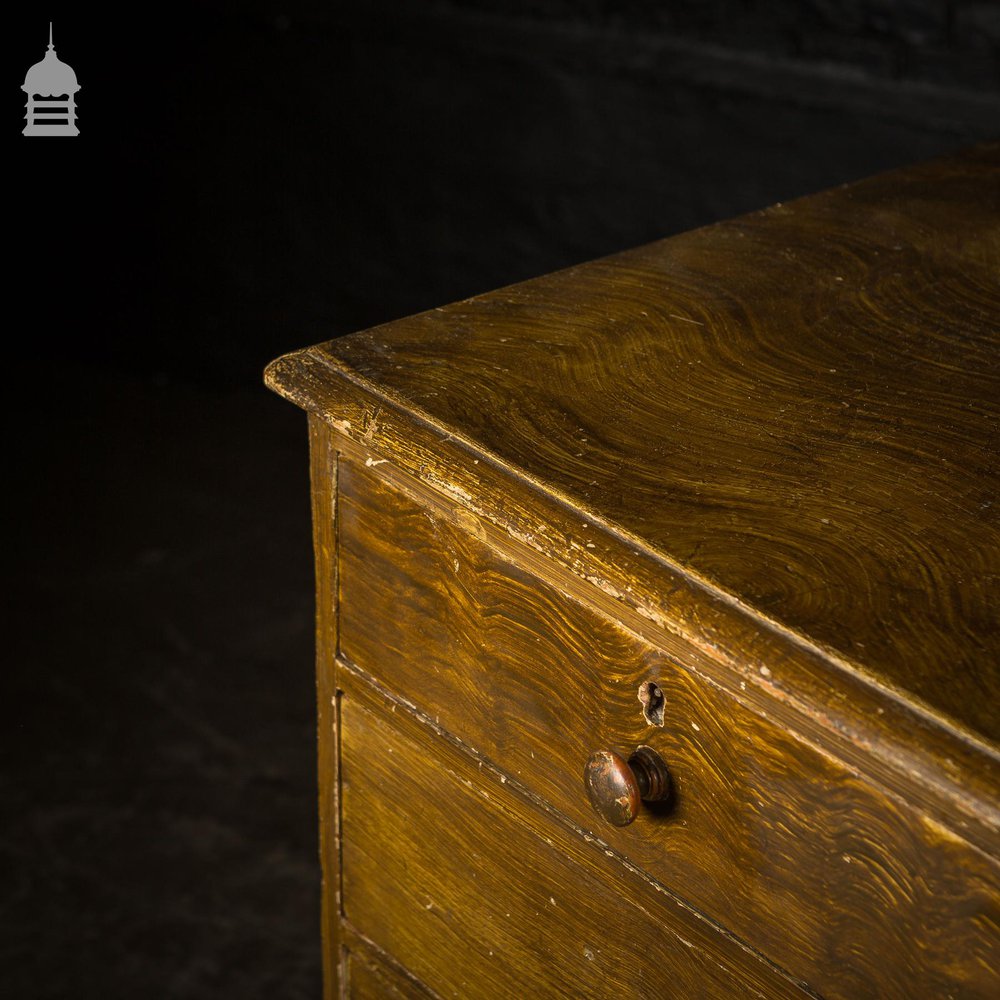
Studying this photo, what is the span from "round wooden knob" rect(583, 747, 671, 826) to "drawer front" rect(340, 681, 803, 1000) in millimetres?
65

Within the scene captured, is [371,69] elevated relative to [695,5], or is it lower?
lower

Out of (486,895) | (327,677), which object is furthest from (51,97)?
(486,895)

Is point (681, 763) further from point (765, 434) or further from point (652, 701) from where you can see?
point (765, 434)

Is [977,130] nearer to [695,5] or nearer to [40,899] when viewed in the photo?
[695,5]

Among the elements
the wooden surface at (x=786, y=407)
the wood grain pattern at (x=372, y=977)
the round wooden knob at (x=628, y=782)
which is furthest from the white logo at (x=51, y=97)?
the round wooden knob at (x=628, y=782)

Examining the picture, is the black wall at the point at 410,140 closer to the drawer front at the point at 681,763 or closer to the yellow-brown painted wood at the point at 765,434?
the yellow-brown painted wood at the point at 765,434

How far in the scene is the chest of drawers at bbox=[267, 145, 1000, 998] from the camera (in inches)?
23.6

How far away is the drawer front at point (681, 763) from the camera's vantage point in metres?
0.60

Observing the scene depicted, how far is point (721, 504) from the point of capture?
690 mm

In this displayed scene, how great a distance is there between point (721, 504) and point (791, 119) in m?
1.60

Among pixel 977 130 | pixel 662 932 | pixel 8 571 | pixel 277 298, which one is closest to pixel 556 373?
pixel 662 932

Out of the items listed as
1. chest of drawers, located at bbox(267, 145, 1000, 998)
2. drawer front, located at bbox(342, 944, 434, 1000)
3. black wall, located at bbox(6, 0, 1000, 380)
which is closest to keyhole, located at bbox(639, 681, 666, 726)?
chest of drawers, located at bbox(267, 145, 1000, 998)

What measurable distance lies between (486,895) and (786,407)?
0.35m

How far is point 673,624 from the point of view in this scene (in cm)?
63
